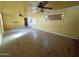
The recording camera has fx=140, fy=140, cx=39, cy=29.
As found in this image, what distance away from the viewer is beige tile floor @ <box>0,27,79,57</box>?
1.93 meters

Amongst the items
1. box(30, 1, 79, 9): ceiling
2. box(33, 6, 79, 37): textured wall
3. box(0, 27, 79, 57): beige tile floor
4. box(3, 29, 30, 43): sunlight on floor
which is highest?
box(30, 1, 79, 9): ceiling

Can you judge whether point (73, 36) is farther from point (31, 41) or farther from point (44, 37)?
point (31, 41)

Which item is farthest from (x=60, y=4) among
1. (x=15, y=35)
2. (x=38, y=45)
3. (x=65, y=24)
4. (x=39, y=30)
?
(x=15, y=35)

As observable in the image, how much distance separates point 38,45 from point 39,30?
0.22 meters

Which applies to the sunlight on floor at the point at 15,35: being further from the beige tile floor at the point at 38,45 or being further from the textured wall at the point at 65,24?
the textured wall at the point at 65,24

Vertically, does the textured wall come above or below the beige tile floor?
above

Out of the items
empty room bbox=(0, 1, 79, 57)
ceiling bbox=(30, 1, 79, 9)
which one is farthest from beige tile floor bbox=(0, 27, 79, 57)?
ceiling bbox=(30, 1, 79, 9)

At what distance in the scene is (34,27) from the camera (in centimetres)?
202

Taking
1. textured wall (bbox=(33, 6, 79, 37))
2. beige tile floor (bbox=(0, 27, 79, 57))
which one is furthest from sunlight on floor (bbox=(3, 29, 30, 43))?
textured wall (bbox=(33, 6, 79, 37))

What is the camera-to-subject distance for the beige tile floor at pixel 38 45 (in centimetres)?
193

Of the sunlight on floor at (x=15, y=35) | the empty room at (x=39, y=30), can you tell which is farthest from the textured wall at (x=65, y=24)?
the sunlight on floor at (x=15, y=35)

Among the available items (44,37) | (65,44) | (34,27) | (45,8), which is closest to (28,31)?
(34,27)

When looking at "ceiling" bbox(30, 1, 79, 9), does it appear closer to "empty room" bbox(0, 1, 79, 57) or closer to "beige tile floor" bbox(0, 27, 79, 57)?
"empty room" bbox(0, 1, 79, 57)

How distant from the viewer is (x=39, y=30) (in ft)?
6.57
